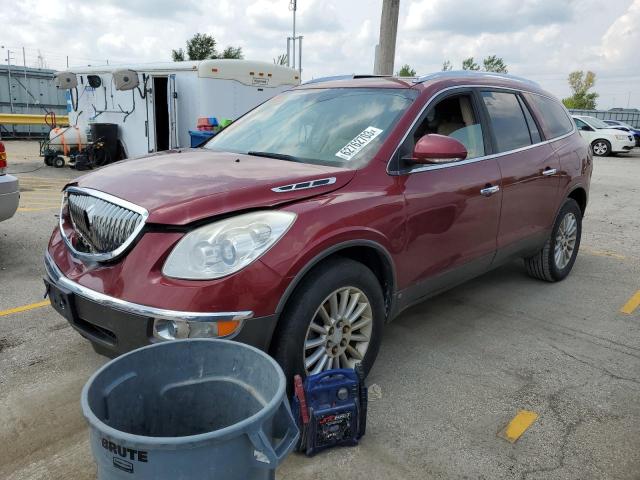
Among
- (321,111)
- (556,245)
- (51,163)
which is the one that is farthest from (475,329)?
(51,163)

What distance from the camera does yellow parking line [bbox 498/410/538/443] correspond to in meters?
2.75

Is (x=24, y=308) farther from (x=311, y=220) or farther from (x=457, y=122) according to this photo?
(x=457, y=122)

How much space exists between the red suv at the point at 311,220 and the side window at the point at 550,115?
233mm

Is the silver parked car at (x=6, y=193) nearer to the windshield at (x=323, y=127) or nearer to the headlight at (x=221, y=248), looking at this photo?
the windshield at (x=323, y=127)

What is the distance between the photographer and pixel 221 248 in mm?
2398

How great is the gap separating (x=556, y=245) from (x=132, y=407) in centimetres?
439

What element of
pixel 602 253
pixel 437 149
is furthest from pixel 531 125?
pixel 602 253

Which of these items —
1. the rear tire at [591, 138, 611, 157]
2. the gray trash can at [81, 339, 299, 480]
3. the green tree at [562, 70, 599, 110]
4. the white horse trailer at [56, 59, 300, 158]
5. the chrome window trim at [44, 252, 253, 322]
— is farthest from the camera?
A: the green tree at [562, 70, 599, 110]

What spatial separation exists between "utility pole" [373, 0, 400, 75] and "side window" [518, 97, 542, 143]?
5.18m

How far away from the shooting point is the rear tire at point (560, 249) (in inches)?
196

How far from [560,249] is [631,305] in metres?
0.78

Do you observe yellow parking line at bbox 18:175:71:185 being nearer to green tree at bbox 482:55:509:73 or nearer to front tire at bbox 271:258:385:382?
front tire at bbox 271:258:385:382

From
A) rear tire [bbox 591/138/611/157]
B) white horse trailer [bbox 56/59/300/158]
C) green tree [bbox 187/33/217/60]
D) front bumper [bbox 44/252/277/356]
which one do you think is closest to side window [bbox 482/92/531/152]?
front bumper [bbox 44/252/277/356]

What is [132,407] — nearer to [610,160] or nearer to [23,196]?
[23,196]
